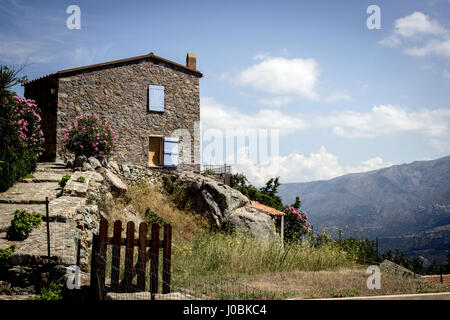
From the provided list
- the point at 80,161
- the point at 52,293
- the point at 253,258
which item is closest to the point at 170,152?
the point at 80,161

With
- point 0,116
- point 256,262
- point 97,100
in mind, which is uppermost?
point 97,100

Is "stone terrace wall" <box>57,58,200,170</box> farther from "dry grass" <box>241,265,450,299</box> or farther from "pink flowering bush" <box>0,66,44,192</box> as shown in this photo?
"dry grass" <box>241,265,450,299</box>

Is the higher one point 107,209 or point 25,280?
point 107,209

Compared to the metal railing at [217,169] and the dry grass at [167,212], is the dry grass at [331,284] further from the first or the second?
the metal railing at [217,169]

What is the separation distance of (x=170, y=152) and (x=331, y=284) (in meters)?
13.6

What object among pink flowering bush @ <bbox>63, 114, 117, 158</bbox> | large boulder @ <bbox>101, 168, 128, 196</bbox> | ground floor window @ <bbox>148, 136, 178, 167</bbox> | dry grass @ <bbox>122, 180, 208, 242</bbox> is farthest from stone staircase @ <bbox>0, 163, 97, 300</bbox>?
ground floor window @ <bbox>148, 136, 178, 167</bbox>

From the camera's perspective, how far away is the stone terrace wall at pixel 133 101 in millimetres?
17922

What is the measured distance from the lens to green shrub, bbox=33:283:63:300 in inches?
223

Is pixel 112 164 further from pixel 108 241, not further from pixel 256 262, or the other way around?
pixel 108 241

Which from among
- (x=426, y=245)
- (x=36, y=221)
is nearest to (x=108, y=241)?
(x=36, y=221)

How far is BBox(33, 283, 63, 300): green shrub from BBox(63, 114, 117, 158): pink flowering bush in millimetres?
9181

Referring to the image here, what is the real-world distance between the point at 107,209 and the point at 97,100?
29.8 feet

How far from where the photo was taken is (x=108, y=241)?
5.56 meters

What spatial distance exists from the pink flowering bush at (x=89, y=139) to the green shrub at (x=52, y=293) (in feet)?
30.1
